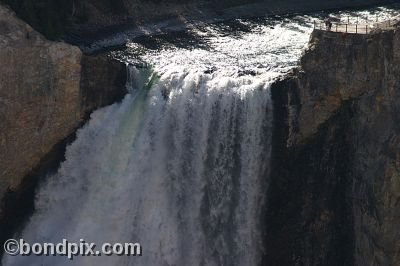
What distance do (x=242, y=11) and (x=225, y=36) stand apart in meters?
7.08

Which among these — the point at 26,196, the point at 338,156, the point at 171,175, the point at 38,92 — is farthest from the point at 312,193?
the point at 26,196

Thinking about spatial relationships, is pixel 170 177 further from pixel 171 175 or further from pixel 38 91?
pixel 38 91

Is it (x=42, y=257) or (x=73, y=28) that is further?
(x=73, y=28)

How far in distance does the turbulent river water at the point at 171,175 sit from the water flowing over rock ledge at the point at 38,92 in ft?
2.78

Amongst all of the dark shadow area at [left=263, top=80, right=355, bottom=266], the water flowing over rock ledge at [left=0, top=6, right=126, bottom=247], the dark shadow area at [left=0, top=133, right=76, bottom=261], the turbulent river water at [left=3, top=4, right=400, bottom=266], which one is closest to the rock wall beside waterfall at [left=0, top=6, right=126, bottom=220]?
the water flowing over rock ledge at [left=0, top=6, right=126, bottom=247]

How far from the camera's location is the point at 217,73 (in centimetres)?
2875

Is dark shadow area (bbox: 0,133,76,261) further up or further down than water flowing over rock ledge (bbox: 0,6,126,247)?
further down

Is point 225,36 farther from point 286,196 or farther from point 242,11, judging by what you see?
point 286,196

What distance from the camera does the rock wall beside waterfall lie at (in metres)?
27.1

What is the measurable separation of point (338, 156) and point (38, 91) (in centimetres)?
1334

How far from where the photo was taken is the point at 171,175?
89.2 ft

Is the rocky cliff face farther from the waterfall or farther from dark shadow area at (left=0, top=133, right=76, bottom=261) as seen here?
dark shadow area at (left=0, top=133, right=76, bottom=261)

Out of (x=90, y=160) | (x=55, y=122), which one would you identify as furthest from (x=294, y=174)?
(x=55, y=122)

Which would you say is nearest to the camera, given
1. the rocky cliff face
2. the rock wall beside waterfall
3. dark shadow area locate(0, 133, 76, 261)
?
the rocky cliff face
